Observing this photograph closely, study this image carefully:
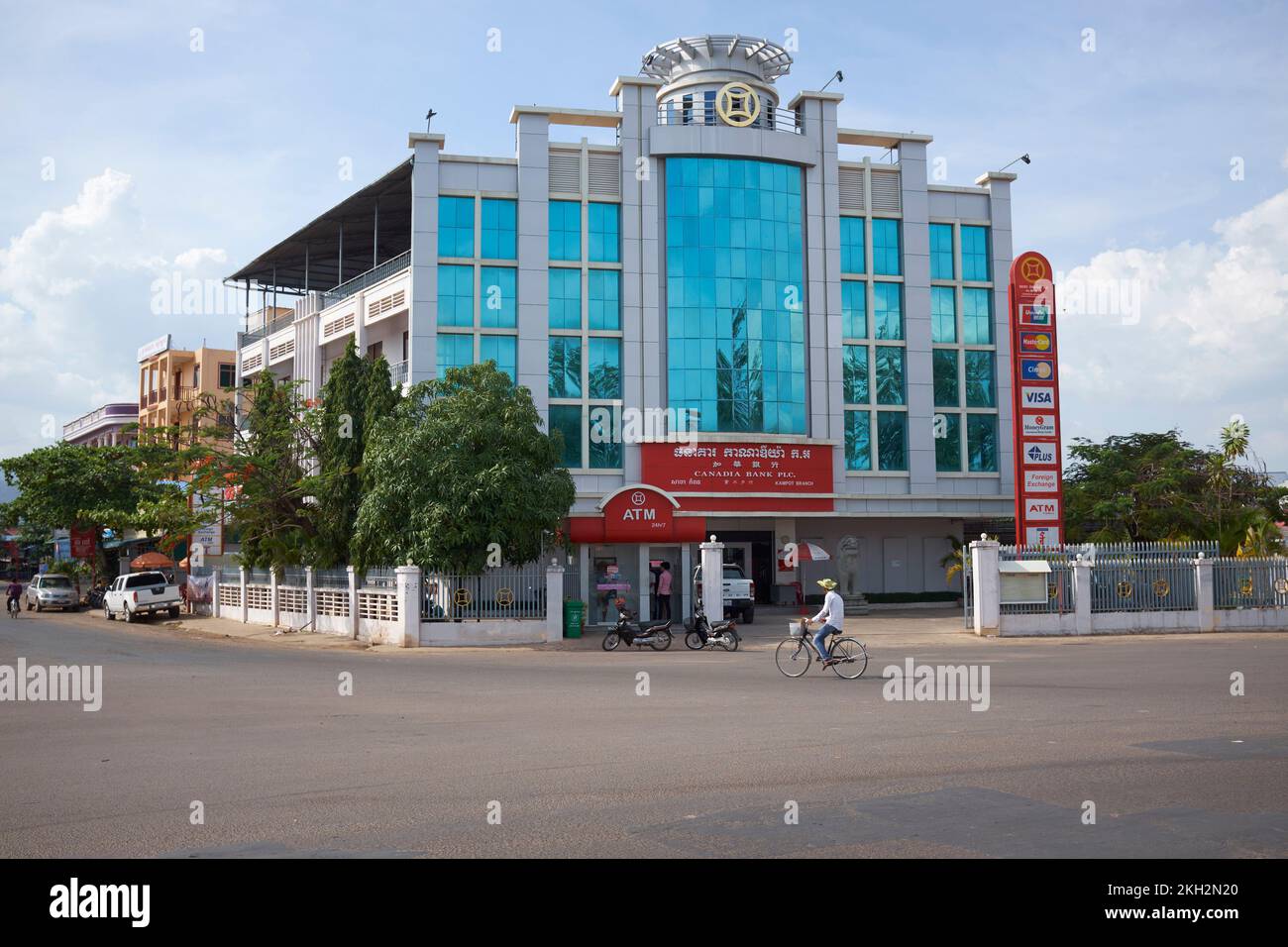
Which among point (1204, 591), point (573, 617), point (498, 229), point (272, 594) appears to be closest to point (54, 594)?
point (272, 594)

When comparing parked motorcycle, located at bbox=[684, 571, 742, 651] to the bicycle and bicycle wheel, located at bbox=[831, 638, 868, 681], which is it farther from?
bicycle wheel, located at bbox=[831, 638, 868, 681]

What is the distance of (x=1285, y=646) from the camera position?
22.7 m

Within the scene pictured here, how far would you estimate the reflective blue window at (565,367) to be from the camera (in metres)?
39.7

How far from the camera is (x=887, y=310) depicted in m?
42.9

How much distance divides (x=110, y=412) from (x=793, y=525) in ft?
222

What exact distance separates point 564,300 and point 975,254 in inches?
696

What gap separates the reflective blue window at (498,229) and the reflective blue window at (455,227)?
1.81 feet

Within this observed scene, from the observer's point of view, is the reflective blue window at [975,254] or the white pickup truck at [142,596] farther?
the reflective blue window at [975,254]

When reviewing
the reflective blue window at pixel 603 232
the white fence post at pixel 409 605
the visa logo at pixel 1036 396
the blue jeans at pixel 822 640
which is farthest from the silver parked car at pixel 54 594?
the blue jeans at pixel 822 640

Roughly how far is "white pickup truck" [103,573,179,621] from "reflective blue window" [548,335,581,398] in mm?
16083

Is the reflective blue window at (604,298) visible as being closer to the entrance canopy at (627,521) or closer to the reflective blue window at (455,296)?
the reflective blue window at (455,296)

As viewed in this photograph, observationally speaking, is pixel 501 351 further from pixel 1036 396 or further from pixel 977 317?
pixel 977 317

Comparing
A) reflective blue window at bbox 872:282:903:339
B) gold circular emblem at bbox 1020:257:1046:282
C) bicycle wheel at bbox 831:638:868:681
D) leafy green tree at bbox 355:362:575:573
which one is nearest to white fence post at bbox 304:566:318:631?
leafy green tree at bbox 355:362:575:573
